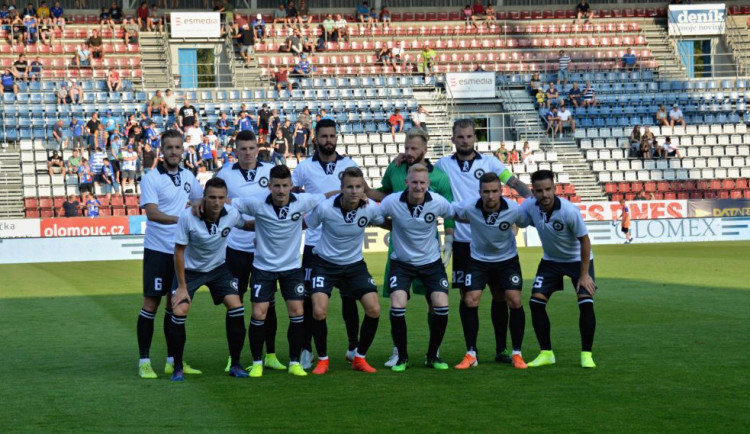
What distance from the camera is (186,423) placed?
25.4ft

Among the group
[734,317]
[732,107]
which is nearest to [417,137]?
[734,317]

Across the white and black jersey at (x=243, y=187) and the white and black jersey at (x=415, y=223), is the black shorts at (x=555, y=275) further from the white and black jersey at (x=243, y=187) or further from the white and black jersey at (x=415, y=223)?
the white and black jersey at (x=243, y=187)

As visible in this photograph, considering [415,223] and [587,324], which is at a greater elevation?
[415,223]

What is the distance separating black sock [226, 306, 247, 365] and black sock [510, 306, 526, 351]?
8.10 ft

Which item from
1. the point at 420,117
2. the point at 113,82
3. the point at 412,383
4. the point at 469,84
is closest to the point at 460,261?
the point at 412,383

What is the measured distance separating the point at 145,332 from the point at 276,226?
62.5 inches

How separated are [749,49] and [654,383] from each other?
4169 cm

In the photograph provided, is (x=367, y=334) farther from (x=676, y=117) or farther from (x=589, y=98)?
(x=589, y=98)

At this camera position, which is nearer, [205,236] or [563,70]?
[205,236]

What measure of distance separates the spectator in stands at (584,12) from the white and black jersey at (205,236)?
40.4 metres

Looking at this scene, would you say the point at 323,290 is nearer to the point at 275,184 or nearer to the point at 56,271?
the point at 275,184

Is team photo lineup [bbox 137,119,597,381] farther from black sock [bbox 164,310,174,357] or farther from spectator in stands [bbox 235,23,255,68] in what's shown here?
spectator in stands [bbox 235,23,255,68]

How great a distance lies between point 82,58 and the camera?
4034 centimetres

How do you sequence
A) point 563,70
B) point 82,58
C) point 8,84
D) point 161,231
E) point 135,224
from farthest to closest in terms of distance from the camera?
point 563,70, point 82,58, point 8,84, point 135,224, point 161,231
